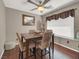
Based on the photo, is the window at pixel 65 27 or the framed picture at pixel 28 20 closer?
the window at pixel 65 27

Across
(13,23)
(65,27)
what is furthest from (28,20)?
(65,27)

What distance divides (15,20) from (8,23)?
0.48 meters

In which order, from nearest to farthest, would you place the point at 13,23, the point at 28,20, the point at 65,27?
the point at 65,27
the point at 13,23
the point at 28,20

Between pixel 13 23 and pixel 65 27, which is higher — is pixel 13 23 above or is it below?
above

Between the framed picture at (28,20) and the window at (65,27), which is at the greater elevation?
the framed picture at (28,20)

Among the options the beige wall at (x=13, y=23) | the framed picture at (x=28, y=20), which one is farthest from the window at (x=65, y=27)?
the beige wall at (x=13, y=23)

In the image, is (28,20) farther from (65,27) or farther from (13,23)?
(65,27)

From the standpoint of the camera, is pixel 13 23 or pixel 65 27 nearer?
pixel 65 27

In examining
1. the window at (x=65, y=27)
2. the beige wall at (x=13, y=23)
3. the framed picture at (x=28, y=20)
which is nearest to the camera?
the window at (x=65, y=27)

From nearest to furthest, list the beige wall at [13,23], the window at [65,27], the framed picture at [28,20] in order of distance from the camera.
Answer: the window at [65,27], the beige wall at [13,23], the framed picture at [28,20]

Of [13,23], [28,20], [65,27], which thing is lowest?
→ [65,27]

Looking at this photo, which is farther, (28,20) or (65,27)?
(28,20)

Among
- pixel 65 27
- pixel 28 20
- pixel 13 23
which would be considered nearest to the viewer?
pixel 65 27

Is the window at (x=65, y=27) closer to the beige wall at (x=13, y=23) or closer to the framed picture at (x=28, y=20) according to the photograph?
the framed picture at (x=28, y=20)
